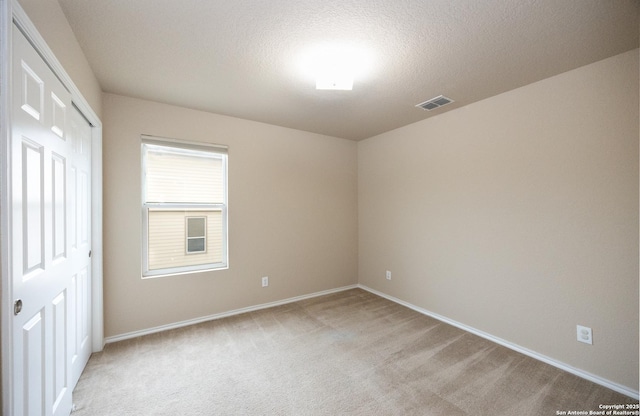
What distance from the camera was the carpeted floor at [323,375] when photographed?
1776mm

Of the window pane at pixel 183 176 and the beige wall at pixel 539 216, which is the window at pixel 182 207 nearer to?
the window pane at pixel 183 176

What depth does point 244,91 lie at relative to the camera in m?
2.56

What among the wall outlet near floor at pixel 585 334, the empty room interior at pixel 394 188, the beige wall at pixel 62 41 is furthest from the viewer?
the wall outlet near floor at pixel 585 334

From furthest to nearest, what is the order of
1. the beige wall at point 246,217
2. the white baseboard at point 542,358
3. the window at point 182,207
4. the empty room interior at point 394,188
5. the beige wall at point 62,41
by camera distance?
the window at point 182,207, the beige wall at point 246,217, the white baseboard at point 542,358, the empty room interior at point 394,188, the beige wall at point 62,41

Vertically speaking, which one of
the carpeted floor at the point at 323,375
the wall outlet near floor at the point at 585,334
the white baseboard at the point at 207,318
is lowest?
the carpeted floor at the point at 323,375

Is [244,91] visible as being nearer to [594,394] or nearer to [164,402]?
[164,402]

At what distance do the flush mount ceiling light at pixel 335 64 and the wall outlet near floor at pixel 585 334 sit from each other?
2740 millimetres

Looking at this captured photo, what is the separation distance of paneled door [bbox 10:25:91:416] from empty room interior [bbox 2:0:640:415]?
0.92 feet

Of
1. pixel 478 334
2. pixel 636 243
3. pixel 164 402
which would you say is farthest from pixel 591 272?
pixel 164 402

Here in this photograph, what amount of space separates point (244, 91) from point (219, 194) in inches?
52.3

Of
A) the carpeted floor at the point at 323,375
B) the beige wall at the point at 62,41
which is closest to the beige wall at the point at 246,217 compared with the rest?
the carpeted floor at the point at 323,375

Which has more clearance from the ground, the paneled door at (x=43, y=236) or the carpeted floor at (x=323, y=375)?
the paneled door at (x=43, y=236)

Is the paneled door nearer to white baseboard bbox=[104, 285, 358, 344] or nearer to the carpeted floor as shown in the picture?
the carpeted floor

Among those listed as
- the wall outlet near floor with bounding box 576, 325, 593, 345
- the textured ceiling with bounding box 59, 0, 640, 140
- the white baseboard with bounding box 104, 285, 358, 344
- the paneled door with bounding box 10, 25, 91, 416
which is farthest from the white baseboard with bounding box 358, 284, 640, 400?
the paneled door with bounding box 10, 25, 91, 416
